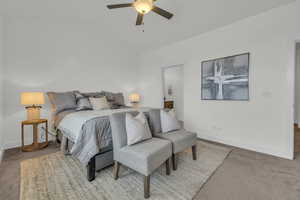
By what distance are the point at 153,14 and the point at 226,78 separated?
6.86ft

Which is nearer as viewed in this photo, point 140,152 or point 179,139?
point 140,152

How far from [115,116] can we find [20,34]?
306cm

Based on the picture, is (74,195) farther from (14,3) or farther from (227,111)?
(14,3)

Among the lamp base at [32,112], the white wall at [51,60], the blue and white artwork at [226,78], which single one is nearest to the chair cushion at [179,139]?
the blue and white artwork at [226,78]

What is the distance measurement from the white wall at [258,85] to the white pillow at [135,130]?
2.16 metres

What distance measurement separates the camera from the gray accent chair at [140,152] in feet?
4.83

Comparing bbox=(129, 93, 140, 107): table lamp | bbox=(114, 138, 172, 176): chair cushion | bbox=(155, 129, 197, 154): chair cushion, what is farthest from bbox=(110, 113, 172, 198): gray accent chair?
bbox=(129, 93, 140, 107): table lamp

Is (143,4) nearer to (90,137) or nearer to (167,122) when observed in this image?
(167,122)

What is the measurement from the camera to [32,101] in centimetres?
265

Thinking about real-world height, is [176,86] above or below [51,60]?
below

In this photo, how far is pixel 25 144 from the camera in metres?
2.98

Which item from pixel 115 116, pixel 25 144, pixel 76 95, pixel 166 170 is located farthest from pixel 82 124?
pixel 25 144

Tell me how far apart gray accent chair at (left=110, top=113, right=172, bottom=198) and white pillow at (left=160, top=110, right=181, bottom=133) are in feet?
1.31

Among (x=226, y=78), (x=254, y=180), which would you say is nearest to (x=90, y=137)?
(x=254, y=180)
